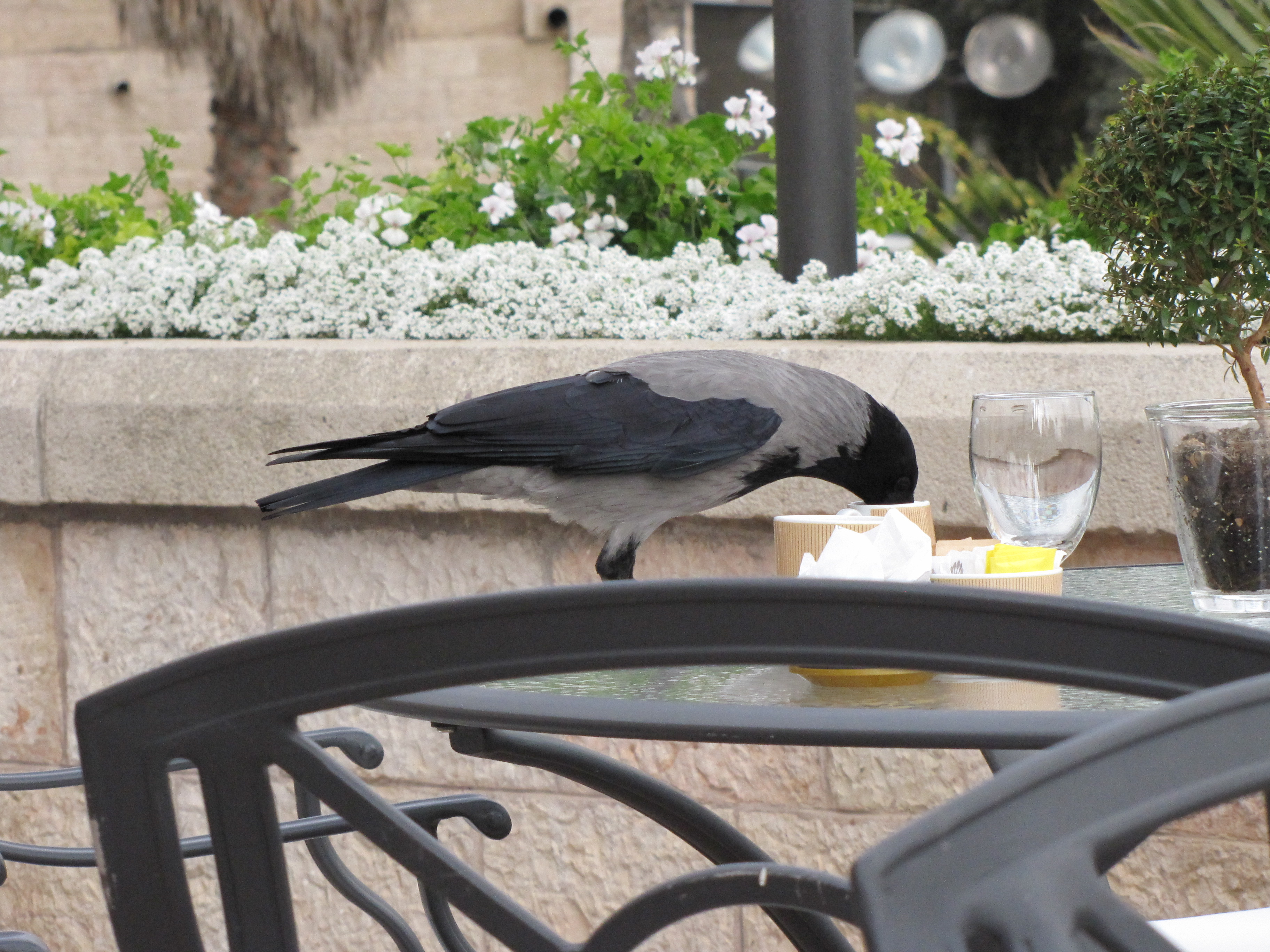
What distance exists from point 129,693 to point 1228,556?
1153mm

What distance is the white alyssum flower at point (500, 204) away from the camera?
3924mm

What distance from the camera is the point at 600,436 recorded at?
6.95ft

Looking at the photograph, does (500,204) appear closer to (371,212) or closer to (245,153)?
(371,212)

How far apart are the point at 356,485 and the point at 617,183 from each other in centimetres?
203

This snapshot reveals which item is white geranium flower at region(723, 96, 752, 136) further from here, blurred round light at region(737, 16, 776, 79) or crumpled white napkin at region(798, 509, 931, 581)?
blurred round light at region(737, 16, 776, 79)

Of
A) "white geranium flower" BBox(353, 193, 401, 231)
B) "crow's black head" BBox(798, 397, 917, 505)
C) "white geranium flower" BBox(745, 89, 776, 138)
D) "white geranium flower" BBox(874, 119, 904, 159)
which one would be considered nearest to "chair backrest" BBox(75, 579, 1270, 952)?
"crow's black head" BBox(798, 397, 917, 505)

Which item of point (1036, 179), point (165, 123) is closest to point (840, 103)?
point (165, 123)

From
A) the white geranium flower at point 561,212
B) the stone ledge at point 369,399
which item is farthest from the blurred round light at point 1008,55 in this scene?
the stone ledge at point 369,399

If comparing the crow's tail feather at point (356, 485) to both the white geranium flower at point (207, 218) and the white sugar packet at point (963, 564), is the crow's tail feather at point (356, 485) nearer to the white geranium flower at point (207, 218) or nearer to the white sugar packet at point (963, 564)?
the white sugar packet at point (963, 564)

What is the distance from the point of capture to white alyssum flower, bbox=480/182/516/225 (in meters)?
3.92

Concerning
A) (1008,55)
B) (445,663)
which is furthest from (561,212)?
(1008,55)

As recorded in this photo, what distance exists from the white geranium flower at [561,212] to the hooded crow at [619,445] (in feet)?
5.48

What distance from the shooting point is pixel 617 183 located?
3.96 m

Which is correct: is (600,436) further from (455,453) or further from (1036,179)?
(1036,179)
